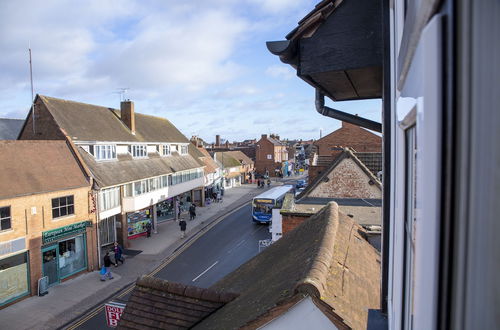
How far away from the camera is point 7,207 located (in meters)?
14.0

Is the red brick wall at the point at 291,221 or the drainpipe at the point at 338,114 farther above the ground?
the drainpipe at the point at 338,114

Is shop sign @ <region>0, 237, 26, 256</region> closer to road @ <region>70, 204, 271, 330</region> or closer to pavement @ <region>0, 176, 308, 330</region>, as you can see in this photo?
pavement @ <region>0, 176, 308, 330</region>

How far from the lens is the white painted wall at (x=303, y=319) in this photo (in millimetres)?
3326

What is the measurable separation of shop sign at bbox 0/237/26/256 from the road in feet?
15.0

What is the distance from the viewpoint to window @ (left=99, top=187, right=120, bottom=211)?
18.9m

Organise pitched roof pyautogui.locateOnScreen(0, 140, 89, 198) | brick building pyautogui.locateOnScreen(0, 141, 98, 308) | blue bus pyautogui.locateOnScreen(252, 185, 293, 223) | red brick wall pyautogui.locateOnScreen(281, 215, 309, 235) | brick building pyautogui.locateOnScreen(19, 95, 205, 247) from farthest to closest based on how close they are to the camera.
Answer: blue bus pyautogui.locateOnScreen(252, 185, 293, 223) < brick building pyautogui.locateOnScreen(19, 95, 205, 247) < pitched roof pyautogui.locateOnScreen(0, 140, 89, 198) < brick building pyautogui.locateOnScreen(0, 141, 98, 308) < red brick wall pyautogui.locateOnScreen(281, 215, 309, 235)

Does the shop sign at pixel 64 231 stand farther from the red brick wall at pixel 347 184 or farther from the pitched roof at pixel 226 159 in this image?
the pitched roof at pixel 226 159

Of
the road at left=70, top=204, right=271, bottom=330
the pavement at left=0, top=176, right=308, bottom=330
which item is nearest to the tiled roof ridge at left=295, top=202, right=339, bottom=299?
the road at left=70, top=204, right=271, bottom=330

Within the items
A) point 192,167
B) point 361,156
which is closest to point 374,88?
point 361,156

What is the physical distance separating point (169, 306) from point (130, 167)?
18827 millimetres

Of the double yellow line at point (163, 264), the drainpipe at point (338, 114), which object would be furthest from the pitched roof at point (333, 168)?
the double yellow line at point (163, 264)

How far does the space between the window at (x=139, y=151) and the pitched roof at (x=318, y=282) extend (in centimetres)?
1933

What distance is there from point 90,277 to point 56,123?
867 centimetres

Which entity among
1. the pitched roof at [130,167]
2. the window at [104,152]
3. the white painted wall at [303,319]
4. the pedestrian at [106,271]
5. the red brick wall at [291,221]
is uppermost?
the window at [104,152]
